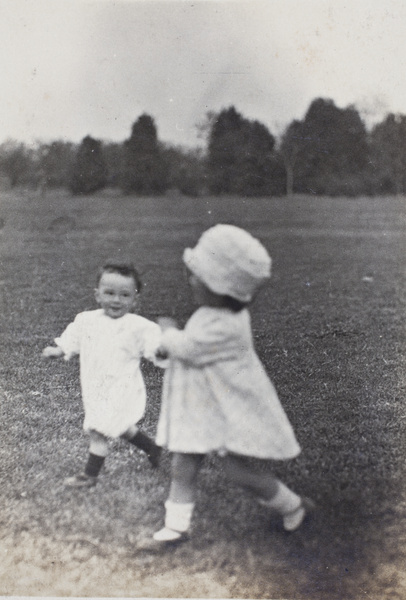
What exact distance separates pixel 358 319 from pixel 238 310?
3390 millimetres

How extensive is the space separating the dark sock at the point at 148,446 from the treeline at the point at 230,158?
5.47 feet

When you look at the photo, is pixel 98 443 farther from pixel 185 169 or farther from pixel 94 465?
pixel 185 169

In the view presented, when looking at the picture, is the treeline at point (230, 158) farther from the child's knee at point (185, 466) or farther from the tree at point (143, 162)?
the child's knee at point (185, 466)

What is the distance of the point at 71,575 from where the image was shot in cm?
289

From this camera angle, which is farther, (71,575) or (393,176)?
(393,176)

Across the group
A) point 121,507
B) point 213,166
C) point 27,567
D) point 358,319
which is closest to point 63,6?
point 213,166

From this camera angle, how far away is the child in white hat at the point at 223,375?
8.25 ft

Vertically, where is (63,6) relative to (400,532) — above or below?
above

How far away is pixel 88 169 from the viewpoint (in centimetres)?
396

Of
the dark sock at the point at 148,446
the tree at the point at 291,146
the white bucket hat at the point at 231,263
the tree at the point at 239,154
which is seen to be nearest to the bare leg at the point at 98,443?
the dark sock at the point at 148,446

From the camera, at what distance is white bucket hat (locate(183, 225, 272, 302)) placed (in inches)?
98.4

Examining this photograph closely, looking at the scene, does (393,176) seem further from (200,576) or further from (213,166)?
(200,576)

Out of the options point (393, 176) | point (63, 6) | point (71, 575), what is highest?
point (63, 6)

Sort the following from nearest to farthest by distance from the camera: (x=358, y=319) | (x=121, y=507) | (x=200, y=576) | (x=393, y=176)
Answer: (x=200, y=576)
(x=121, y=507)
(x=393, y=176)
(x=358, y=319)
